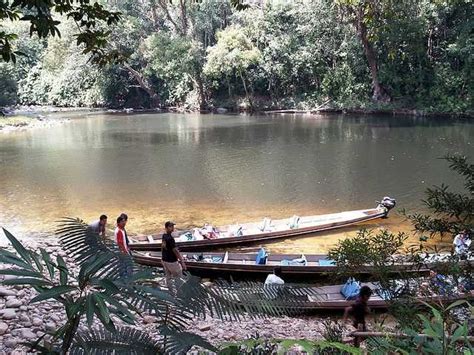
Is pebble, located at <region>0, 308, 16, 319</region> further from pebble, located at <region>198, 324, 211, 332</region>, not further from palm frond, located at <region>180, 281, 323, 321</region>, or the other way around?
palm frond, located at <region>180, 281, 323, 321</region>

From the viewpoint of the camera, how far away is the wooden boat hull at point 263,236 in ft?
35.6

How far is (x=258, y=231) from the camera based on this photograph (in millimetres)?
11820

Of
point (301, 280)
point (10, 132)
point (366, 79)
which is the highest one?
point (366, 79)

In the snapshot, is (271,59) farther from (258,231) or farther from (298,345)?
(298,345)

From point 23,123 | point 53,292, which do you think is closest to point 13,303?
point 53,292

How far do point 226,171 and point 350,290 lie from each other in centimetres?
1261

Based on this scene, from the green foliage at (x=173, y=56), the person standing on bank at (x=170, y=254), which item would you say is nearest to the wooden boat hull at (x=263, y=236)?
the person standing on bank at (x=170, y=254)

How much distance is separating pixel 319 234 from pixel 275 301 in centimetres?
1031

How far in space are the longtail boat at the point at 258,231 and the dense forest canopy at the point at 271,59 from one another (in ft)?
58.4

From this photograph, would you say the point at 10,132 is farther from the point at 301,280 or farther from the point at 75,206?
the point at 301,280

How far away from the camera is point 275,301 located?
7.29ft

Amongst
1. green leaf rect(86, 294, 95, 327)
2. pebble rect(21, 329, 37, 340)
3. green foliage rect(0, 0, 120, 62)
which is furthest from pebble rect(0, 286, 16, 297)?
green leaf rect(86, 294, 95, 327)

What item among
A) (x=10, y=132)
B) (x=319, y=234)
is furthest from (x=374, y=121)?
(x=10, y=132)

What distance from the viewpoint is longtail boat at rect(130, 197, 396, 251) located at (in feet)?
36.0
